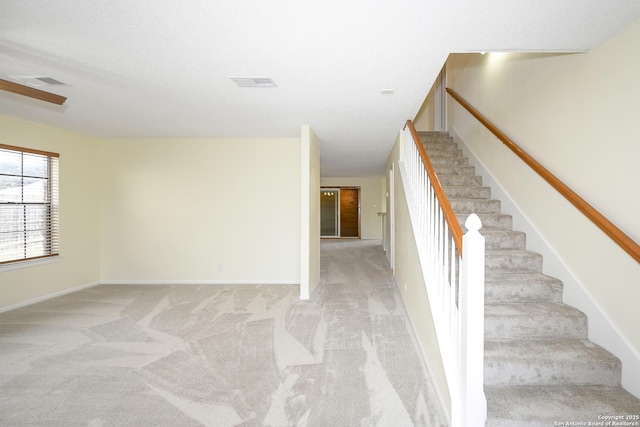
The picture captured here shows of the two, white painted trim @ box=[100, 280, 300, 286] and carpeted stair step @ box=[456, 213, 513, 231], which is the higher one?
carpeted stair step @ box=[456, 213, 513, 231]

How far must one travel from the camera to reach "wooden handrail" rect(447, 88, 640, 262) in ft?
6.50

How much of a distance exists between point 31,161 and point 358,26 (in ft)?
16.8

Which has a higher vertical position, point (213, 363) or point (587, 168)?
point (587, 168)

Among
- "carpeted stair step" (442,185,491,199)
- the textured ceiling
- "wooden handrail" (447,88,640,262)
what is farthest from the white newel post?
"carpeted stair step" (442,185,491,199)

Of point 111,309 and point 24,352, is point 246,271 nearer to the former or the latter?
point 111,309

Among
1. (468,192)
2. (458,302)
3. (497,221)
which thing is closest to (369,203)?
(468,192)

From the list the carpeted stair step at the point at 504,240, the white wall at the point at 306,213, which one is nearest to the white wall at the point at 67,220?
the white wall at the point at 306,213

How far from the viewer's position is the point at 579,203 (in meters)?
2.39

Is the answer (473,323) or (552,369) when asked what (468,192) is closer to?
(552,369)

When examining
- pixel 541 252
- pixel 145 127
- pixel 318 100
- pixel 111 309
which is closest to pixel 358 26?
pixel 318 100

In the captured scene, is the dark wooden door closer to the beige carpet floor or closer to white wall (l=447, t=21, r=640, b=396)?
the beige carpet floor

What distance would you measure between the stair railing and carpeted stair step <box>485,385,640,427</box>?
0.73 ft

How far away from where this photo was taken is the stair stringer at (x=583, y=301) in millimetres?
2062

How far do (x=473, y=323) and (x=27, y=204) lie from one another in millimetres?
5770
